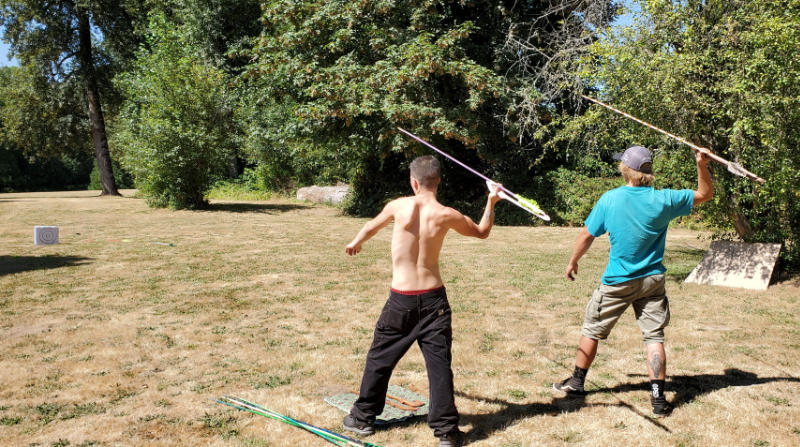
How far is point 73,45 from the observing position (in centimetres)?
3103

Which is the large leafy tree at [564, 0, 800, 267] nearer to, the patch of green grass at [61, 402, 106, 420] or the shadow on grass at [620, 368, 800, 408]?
the shadow on grass at [620, 368, 800, 408]

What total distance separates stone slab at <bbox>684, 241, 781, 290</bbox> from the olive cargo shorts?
5617 millimetres

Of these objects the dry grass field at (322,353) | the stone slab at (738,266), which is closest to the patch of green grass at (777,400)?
the dry grass field at (322,353)

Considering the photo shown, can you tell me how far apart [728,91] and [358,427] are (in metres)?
7.00

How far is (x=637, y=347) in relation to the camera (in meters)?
5.99

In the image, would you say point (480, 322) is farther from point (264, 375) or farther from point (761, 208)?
point (761, 208)

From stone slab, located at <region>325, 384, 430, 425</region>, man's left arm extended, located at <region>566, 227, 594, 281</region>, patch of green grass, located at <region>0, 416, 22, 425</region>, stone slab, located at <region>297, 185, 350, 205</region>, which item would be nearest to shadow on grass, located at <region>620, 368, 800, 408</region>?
man's left arm extended, located at <region>566, 227, 594, 281</region>

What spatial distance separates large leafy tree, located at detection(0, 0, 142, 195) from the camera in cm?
2928

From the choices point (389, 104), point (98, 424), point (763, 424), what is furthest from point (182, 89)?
point (763, 424)

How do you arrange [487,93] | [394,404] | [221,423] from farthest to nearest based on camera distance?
[487,93], [394,404], [221,423]

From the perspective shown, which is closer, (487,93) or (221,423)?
(221,423)

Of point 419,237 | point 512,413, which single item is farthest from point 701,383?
point 419,237

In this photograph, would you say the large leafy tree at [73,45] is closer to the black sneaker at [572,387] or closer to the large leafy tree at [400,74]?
the large leafy tree at [400,74]

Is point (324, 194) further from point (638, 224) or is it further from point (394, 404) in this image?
point (638, 224)
